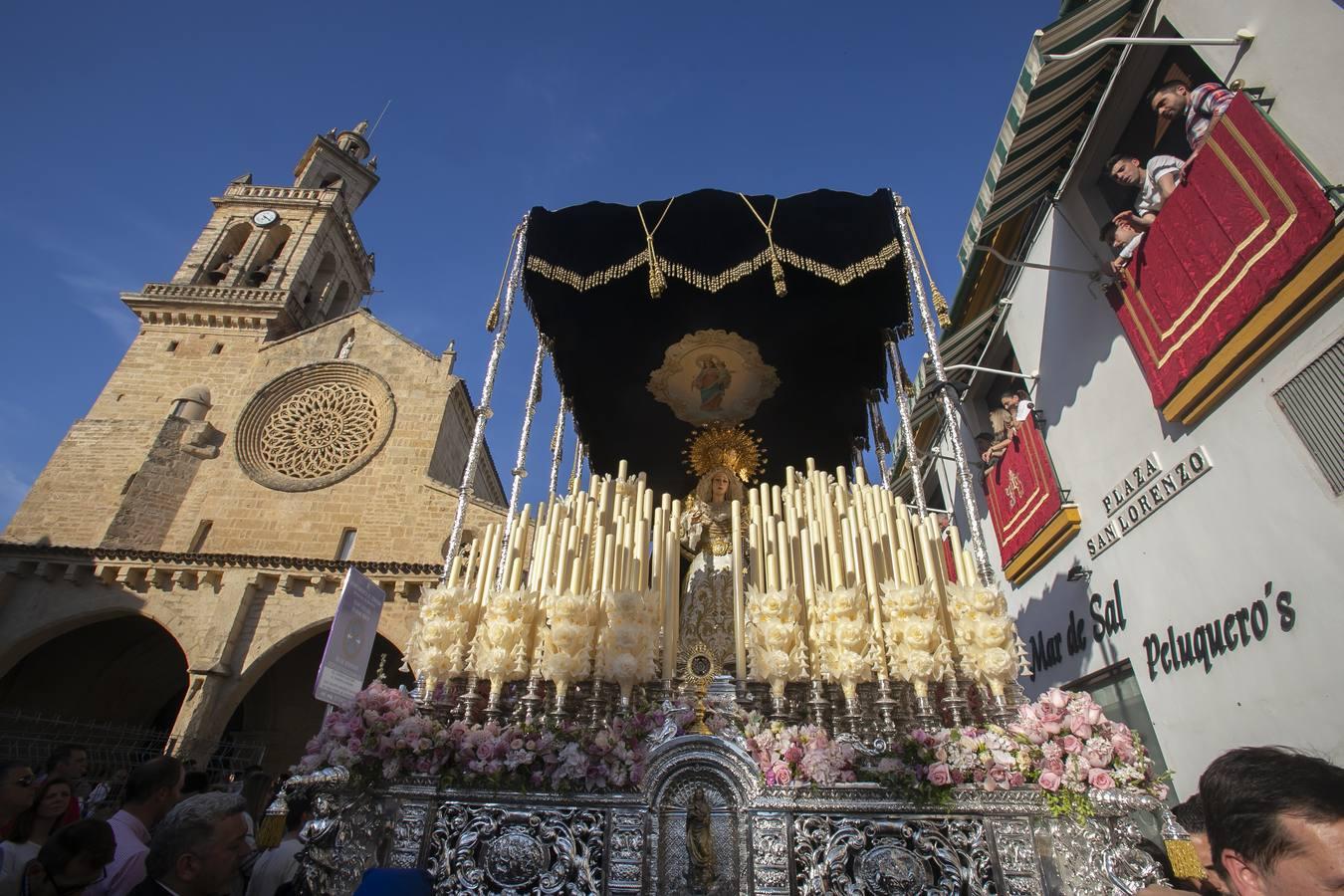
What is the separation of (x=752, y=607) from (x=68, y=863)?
3145mm

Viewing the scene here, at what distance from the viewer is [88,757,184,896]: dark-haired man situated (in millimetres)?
2795

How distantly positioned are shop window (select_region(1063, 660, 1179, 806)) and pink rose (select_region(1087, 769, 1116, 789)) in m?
3.69

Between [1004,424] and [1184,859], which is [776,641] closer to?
[1184,859]

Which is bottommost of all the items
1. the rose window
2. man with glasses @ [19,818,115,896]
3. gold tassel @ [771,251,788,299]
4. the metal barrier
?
man with glasses @ [19,818,115,896]

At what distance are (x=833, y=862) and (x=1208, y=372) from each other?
4.85m

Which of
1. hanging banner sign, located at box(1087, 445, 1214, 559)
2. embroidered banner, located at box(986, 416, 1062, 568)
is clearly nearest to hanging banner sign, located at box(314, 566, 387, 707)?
hanging banner sign, located at box(1087, 445, 1214, 559)

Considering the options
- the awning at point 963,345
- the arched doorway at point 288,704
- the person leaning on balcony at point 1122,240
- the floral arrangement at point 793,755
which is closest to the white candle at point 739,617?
the floral arrangement at point 793,755

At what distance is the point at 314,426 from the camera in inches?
679

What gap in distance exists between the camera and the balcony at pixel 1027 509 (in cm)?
756

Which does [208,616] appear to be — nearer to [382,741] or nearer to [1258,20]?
[382,741]

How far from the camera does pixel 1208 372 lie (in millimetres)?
5023

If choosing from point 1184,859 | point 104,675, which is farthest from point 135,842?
point 104,675

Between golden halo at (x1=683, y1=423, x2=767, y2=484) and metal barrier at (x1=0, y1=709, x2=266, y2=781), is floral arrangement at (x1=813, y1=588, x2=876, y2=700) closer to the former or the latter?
golden halo at (x1=683, y1=423, x2=767, y2=484)

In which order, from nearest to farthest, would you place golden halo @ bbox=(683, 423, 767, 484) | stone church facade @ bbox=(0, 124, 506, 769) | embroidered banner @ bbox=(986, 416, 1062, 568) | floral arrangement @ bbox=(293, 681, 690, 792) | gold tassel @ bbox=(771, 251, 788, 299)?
1. floral arrangement @ bbox=(293, 681, 690, 792)
2. gold tassel @ bbox=(771, 251, 788, 299)
3. golden halo @ bbox=(683, 423, 767, 484)
4. embroidered banner @ bbox=(986, 416, 1062, 568)
5. stone church facade @ bbox=(0, 124, 506, 769)
